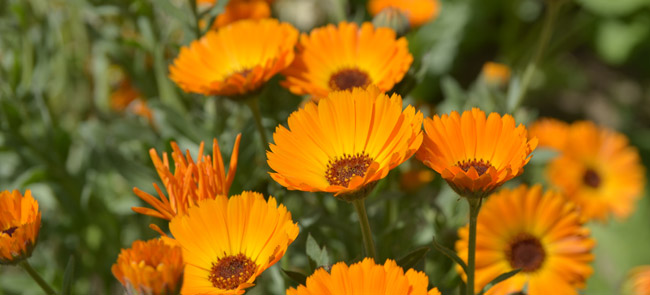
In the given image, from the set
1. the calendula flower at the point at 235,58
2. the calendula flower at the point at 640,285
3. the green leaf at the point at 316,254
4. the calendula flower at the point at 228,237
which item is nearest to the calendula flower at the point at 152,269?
the calendula flower at the point at 228,237

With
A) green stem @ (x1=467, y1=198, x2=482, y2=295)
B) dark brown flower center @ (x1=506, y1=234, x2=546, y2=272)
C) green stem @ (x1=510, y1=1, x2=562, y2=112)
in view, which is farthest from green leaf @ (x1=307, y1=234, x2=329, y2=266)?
green stem @ (x1=510, y1=1, x2=562, y2=112)

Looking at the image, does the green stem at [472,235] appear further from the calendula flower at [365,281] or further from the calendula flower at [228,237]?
the calendula flower at [228,237]

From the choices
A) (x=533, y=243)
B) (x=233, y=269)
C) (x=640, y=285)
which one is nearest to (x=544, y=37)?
(x=533, y=243)

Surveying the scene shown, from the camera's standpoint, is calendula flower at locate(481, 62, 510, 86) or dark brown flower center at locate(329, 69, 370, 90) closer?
dark brown flower center at locate(329, 69, 370, 90)

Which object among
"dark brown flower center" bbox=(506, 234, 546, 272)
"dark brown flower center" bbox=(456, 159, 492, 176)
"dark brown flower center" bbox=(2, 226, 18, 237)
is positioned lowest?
"dark brown flower center" bbox=(2, 226, 18, 237)

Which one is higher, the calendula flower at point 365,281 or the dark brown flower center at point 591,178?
the dark brown flower center at point 591,178

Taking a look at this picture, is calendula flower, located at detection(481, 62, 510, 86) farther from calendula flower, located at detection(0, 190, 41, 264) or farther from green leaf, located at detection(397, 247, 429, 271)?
calendula flower, located at detection(0, 190, 41, 264)
